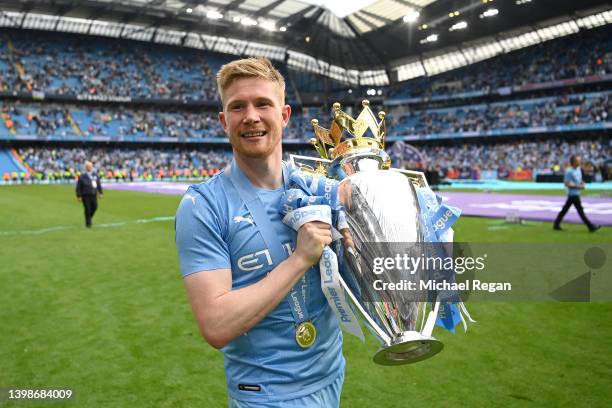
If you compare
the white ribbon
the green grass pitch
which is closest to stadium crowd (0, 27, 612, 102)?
the green grass pitch

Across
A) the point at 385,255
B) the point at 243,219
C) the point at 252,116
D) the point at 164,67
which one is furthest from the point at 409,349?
the point at 164,67

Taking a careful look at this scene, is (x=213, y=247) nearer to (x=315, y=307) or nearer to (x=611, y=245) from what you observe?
(x=315, y=307)

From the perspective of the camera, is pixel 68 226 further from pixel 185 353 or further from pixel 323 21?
pixel 323 21

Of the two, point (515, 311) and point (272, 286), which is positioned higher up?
point (272, 286)

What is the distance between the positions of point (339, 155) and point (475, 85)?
57.1 metres

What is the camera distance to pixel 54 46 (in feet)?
175

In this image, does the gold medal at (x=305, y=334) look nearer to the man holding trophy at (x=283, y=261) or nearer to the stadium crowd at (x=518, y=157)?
the man holding trophy at (x=283, y=261)

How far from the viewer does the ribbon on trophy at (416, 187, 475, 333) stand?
181 cm

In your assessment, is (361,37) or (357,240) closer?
(357,240)

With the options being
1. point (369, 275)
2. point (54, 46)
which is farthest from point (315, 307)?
point (54, 46)

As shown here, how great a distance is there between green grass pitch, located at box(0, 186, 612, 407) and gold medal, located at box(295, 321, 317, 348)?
7.12ft

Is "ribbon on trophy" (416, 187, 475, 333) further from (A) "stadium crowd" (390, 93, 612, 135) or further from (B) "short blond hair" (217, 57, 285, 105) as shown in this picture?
(A) "stadium crowd" (390, 93, 612, 135)

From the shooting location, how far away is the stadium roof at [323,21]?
4159cm

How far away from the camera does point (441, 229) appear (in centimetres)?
188
